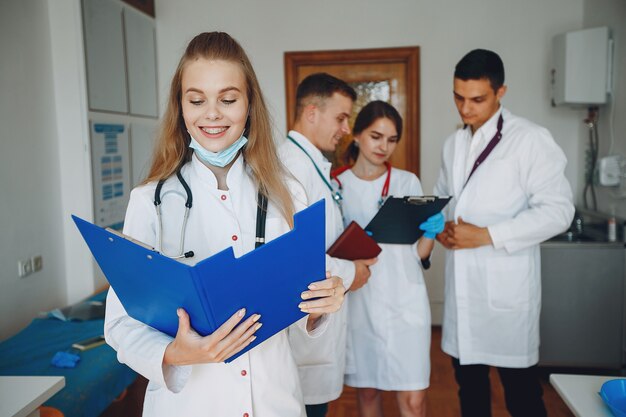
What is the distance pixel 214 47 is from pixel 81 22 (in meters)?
2.36

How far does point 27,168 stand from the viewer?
294 centimetres

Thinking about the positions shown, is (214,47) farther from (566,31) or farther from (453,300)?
(566,31)

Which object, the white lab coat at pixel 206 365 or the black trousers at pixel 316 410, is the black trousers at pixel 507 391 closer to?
the black trousers at pixel 316 410

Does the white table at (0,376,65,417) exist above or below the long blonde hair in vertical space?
below

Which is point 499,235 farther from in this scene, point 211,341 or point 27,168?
point 27,168

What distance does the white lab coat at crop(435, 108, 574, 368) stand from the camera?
2.08 m

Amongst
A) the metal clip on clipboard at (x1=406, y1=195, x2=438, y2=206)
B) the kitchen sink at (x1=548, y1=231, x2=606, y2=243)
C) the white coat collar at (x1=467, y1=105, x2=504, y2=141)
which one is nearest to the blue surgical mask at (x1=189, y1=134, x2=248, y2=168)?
the metal clip on clipboard at (x1=406, y1=195, x2=438, y2=206)

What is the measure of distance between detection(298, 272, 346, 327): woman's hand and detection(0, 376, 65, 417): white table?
Result: 69 centimetres

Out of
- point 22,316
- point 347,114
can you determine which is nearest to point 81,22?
point 22,316

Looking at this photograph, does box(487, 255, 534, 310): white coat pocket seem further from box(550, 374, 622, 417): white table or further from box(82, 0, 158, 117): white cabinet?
box(82, 0, 158, 117): white cabinet

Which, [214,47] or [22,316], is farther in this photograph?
[22,316]

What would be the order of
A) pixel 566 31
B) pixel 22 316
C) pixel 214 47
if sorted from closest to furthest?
pixel 214 47 → pixel 22 316 → pixel 566 31

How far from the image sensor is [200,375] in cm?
113

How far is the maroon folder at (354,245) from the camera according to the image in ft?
5.89
